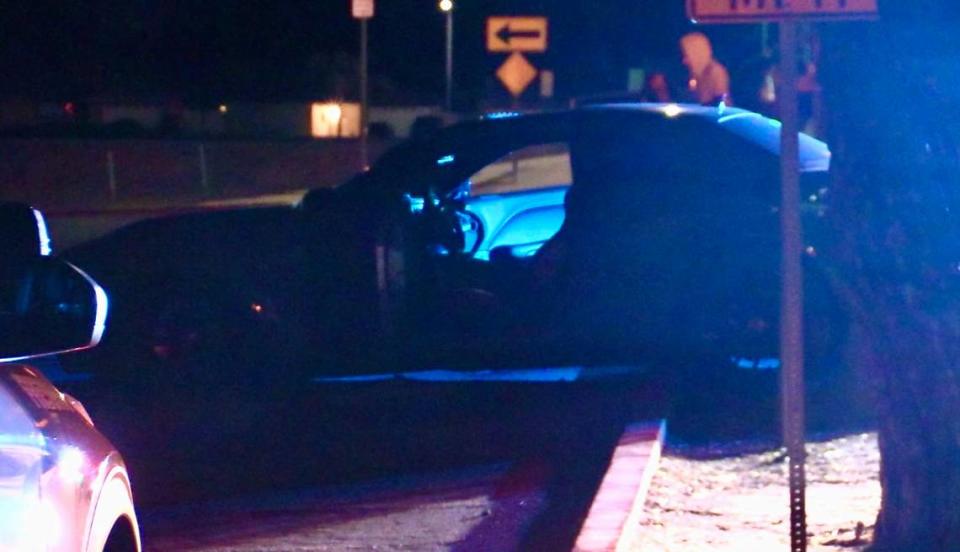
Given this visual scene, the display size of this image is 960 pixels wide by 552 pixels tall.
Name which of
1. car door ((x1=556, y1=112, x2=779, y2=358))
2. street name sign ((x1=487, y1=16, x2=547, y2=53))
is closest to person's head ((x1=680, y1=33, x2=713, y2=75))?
car door ((x1=556, y1=112, x2=779, y2=358))

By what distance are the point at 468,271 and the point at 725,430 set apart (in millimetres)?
1528

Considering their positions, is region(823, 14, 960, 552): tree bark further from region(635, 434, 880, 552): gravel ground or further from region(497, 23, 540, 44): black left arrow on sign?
region(497, 23, 540, 44): black left arrow on sign

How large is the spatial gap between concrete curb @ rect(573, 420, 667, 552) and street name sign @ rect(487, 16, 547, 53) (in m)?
10.4

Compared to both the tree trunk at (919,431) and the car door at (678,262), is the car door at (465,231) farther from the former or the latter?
the tree trunk at (919,431)

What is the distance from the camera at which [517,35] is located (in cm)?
1739

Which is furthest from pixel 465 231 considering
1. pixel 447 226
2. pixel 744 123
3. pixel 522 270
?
pixel 744 123

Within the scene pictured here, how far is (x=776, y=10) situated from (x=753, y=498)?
2.09 meters

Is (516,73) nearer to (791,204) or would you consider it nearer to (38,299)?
(791,204)

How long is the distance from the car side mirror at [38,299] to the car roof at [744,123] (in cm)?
514

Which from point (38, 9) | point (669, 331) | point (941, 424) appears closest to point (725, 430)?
point (669, 331)

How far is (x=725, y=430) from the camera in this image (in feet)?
25.5

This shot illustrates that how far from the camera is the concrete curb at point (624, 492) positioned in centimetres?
526

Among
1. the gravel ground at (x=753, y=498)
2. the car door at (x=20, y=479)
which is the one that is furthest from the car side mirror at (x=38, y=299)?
the gravel ground at (x=753, y=498)

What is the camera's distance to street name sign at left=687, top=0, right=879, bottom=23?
198 inches
